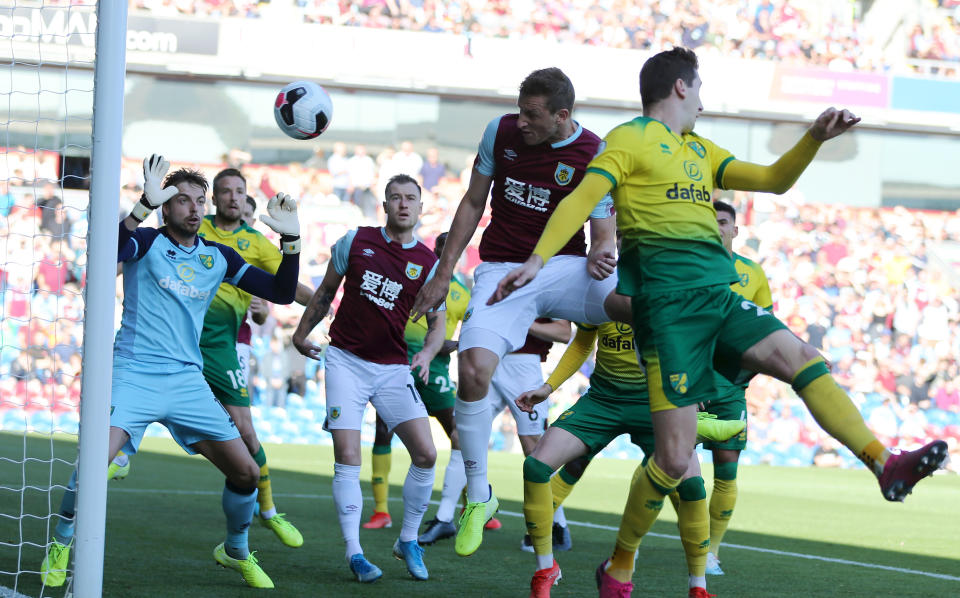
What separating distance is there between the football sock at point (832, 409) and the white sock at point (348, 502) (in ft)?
9.05

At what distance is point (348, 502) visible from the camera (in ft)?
21.2

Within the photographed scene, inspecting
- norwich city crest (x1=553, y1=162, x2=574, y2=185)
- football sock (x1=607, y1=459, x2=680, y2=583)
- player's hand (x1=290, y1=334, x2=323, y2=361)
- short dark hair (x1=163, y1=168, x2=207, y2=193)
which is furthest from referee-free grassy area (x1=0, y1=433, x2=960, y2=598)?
norwich city crest (x1=553, y1=162, x2=574, y2=185)

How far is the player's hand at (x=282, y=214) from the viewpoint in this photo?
5.66 meters

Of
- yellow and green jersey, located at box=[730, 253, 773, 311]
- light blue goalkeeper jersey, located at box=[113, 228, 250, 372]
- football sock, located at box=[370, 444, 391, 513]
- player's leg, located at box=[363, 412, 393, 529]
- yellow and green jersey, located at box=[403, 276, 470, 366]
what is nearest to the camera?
light blue goalkeeper jersey, located at box=[113, 228, 250, 372]

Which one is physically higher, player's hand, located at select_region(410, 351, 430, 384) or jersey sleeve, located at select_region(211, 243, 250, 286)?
jersey sleeve, located at select_region(211, 243, 250, 286)

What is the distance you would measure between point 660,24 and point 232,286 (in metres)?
17.8

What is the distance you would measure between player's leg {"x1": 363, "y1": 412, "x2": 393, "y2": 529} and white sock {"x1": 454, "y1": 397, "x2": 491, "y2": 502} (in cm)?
316

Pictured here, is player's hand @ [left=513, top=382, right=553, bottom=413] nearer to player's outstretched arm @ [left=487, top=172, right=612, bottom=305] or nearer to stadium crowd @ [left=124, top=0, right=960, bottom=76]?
player's outstretched arm @ [left=487, top=172, right=612, bottom=305]

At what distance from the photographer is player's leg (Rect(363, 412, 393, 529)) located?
30.0 feet

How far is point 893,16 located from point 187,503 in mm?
21416

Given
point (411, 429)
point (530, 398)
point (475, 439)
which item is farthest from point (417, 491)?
point (530, 398)

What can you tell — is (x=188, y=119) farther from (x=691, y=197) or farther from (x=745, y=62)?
(x=691, y=197)

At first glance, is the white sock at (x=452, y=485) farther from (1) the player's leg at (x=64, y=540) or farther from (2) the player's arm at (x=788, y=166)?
(2) the player's arm at (x=788, y=166)

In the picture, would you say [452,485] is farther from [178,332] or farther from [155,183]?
[155,183]
